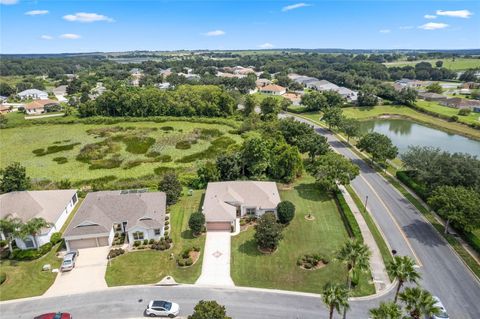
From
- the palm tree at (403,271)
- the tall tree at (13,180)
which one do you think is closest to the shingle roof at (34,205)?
the tall tree at (13,180)

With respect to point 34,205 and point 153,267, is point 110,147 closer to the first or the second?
point 34,205

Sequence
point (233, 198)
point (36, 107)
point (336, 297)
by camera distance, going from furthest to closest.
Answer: point (36, 107) → point (233, 198) → point (336, 297)

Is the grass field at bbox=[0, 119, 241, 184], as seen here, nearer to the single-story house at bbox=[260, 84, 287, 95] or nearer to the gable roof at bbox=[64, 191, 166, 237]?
the gable roof at bbox=[64, 191, 166, 237]

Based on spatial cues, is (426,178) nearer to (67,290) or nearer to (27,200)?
(67,290)

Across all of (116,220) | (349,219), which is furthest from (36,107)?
(349,219)

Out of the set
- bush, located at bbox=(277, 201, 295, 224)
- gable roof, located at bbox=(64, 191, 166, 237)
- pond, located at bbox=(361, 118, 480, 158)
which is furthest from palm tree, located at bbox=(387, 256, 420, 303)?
pond, located at bbox=(361, 118, 480, 158)
